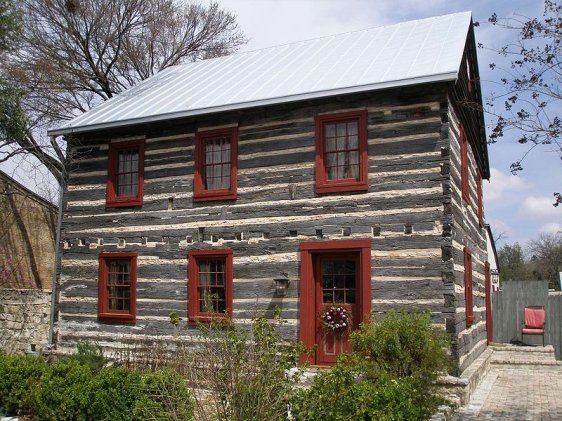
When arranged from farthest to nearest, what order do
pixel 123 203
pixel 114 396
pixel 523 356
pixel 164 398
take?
pixel 523 356 < pixel 123 203 < pixel 114 396 < pixel 164 398

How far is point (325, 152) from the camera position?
12.6 meters

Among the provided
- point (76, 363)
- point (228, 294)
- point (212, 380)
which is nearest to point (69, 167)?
point (228, 294)

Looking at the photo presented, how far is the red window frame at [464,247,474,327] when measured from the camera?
43.3ft

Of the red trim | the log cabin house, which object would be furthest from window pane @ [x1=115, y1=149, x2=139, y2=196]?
the red trim

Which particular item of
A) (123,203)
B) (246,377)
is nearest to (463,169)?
(123,203)

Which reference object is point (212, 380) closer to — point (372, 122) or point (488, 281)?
point (372, 122)

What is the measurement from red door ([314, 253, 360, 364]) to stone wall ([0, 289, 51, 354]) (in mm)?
7181

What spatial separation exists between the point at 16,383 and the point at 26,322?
586cm

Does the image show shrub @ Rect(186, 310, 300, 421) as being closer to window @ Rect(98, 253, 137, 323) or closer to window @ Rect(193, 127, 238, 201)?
window @ Rect(193, 127, 238, 201)

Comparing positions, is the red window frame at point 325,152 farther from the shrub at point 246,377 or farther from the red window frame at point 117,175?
the shrub at point 246,377

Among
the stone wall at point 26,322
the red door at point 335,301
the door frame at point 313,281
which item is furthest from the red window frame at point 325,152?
the stone wall at point 26,322

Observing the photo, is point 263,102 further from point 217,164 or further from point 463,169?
point 463,169

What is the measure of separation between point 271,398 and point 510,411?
17.4 feet

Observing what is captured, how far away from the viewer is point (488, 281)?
19484 millimetres
